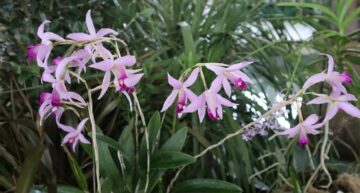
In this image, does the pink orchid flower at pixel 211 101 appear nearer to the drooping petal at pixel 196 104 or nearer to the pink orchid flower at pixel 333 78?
the drooping petal at pixel 196 104

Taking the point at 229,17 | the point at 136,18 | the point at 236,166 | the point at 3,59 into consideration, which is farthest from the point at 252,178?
the point at 3,59

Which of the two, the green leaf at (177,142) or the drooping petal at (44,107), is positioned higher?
the drooping petal at (44,107)

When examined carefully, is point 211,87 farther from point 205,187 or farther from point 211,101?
point 205,187

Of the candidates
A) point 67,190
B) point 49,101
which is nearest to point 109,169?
point 67,190

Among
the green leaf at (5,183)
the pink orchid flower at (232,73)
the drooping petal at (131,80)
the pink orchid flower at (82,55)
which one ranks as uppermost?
Result: the pink orchid flower at (82,55)

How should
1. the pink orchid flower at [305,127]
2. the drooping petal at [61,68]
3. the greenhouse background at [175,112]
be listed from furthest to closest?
1. the greenhouse background at [175,112]
2. the pink orchid flower at [305,127]
3. the drooping petal at [61,68]

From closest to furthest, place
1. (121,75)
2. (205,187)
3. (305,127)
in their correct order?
1. (121,75)
2. (305,127)
3. (205,187)

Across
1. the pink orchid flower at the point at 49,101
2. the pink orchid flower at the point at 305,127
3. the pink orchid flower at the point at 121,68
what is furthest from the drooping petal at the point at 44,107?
the pink orchid flower at the point at 305,127
